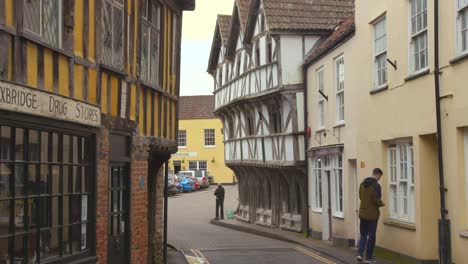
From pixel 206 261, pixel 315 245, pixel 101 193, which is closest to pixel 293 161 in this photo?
pixel 315 245

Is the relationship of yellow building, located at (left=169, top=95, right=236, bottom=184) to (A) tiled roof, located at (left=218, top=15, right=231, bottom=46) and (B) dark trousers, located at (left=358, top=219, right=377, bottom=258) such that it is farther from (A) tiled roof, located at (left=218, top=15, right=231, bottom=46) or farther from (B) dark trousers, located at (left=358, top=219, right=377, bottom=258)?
(B) dark trousers, located at (left=358, top=219, right=377, bottom=258)

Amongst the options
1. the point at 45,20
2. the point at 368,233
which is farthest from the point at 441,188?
the point at 45,20

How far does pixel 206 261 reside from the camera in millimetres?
16500

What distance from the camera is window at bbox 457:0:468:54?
36.9 feet

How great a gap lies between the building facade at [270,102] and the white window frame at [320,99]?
1.74 meters

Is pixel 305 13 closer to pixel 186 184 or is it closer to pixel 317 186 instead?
pixel 317 186

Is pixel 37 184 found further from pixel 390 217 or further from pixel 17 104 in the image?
pixel 390 217

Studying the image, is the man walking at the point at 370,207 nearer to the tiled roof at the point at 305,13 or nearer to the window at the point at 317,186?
the window at the point at 317,186

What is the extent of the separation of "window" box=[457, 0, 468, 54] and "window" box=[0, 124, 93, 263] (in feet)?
20.9

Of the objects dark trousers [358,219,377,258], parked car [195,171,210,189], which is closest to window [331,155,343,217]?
dark trousers [358,219,377,258]

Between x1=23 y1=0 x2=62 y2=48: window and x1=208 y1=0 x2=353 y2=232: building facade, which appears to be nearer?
x1=23 y1=0 x2=62 y2=48: window

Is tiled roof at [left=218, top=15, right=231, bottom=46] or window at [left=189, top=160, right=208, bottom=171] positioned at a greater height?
tiled roof at [left=218, top=15, right=231, bottom=46]

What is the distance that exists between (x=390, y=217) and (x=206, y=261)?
181 inches

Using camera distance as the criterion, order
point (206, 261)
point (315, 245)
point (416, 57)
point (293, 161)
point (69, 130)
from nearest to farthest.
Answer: point (69, 130)
point (416, 57)
point (206, 261)
point (315, 245)
point (293, 161)
